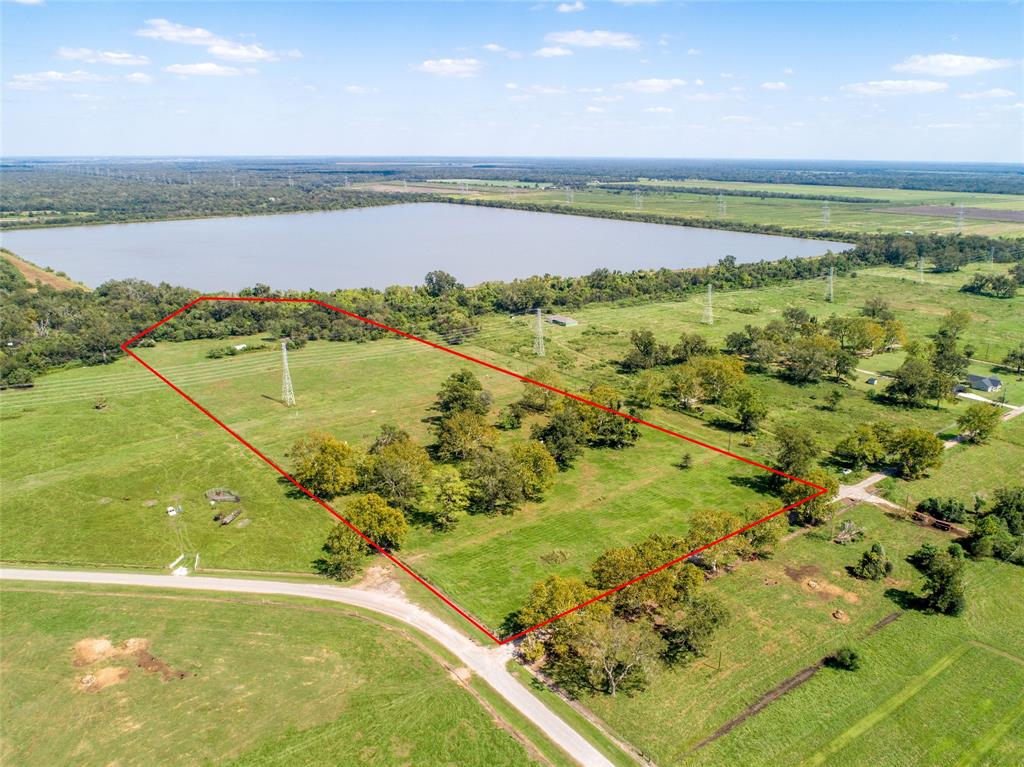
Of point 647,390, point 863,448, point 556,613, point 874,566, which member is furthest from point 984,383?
point 556,613

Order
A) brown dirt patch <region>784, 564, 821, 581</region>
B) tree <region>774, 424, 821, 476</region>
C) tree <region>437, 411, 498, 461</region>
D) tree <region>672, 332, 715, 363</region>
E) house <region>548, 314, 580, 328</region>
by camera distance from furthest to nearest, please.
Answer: house <region>548, 314, 580, 328</region>, tree <region>672, 332, 715, 363</region>, tree <region>437, 411, 498, 461</region>, tree <region>774, 424, 821, 476</region>, brown dirt patch <region>784, 564, 821, 581</region>

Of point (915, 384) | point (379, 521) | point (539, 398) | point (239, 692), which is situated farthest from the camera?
point (539, 398)

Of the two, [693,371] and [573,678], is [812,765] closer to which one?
[573,678]

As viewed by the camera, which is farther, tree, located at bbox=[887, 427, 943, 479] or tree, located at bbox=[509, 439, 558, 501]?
tree, located at bbox=[887, 427, 943, 479]

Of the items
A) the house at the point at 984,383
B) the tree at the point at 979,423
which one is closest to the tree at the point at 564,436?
the tree at the point at 979,423

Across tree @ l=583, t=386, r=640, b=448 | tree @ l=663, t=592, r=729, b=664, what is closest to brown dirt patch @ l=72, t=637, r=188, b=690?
tree @ l=663, t=592, r=729, b=664

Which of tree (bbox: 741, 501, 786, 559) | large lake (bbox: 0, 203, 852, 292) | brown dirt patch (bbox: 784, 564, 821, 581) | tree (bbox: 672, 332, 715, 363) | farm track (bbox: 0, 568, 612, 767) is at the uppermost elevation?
large lake (bbox: 0, 203, 852, 292)

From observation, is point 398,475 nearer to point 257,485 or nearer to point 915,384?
point 257,485

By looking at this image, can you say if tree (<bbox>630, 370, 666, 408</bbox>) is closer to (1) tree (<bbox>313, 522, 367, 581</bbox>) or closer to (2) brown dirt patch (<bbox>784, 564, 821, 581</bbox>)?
(2) brown dirt patch (<bbox>784, 564, 821, 581</bbox>)
